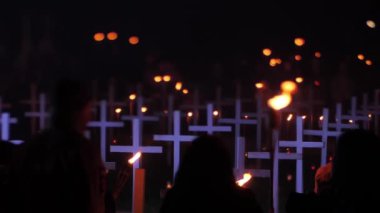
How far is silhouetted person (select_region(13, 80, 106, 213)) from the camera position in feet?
10.6

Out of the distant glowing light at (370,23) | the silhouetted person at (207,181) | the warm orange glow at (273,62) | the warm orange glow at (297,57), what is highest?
the distant glowing light at (370,23)

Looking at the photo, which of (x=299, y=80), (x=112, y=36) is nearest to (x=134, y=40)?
(x=112, y=36)

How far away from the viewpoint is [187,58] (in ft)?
57.4

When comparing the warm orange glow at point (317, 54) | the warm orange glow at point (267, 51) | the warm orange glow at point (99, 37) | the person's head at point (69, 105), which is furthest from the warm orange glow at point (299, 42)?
the person's head at point (69, 105)

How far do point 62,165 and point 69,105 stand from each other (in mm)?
359

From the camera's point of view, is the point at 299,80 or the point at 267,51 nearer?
the point at 267,51

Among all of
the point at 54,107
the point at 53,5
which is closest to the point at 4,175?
the point at 54,107

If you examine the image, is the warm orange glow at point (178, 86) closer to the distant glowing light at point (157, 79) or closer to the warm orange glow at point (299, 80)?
the distant glowing light at point (157, 79)

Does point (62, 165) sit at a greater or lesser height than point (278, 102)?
lesser

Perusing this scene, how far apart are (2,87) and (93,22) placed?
329 cm

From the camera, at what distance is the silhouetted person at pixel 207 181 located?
298cm

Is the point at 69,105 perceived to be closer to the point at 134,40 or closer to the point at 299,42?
the point at 134,40

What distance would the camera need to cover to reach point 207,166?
2.97 metres

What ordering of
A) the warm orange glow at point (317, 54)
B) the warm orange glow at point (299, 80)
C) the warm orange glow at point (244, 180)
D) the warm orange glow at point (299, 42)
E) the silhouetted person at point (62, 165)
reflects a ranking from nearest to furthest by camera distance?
the silhouetted person at point (62, 165) → the warm orange glow at point (244, 180) → the warm orange glow at point (299, 42) → the warm orange glow at point (317, 54) → the warm orange glow at point (299, 80)
